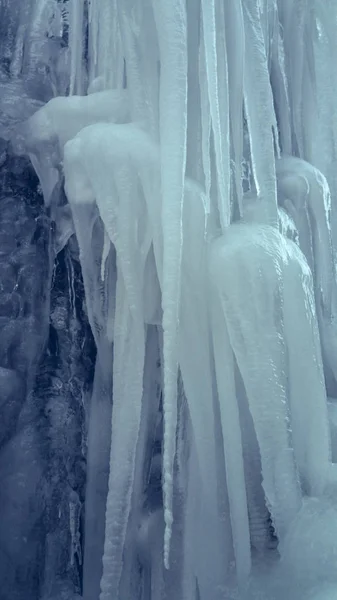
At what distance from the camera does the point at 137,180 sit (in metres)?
2.16

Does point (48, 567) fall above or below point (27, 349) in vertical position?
below

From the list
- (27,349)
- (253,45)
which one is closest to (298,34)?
(253,45)

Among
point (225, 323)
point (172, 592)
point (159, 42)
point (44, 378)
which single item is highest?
point (159, 42)

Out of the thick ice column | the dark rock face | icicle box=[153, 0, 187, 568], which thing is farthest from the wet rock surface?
the thick ice column

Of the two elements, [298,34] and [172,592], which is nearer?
[172,592]

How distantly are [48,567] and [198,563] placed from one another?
471mm

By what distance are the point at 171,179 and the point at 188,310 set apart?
0.39 meters

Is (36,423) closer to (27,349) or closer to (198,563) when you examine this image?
(27,349)

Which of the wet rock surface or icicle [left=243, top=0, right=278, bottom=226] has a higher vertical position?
icicle [left=243, top=0, right=278, bottom=226]

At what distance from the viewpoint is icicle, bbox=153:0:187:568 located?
6.06 ft

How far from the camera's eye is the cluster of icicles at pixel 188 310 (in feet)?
6.46

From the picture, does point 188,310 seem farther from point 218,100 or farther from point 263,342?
point 218,100

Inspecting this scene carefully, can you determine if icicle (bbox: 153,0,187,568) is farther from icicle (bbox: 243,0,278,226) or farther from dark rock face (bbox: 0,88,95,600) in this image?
dark rock face (bbox: 0,88,95,600)

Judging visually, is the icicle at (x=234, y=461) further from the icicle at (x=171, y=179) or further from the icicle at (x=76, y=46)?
the icicle at (x=76, y=46)
